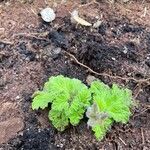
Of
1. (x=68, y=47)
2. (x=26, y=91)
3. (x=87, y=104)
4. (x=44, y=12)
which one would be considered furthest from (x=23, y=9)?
(x=87, y=104)

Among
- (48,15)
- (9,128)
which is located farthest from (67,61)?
(9,128)

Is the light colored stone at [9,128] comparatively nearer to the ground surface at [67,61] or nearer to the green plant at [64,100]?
the ground surface at [67,61]

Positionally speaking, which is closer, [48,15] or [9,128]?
[9,128]

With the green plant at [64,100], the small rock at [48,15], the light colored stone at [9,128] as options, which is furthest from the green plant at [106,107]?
the small rock at [48,15]

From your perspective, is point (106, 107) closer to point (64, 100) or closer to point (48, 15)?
point (64, 100)

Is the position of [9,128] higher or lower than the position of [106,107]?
lower
